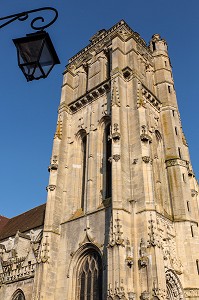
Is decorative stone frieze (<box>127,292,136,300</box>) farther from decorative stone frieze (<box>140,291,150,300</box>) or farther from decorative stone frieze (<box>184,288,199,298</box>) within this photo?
decorative stone frieze (<box>184,288,199,298</box>)

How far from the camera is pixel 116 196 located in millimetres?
14203

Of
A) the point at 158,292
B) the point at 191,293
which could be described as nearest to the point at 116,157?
the point at 158,292

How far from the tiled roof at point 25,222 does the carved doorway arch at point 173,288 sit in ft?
42.0

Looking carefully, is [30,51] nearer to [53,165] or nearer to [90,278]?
[90,278]

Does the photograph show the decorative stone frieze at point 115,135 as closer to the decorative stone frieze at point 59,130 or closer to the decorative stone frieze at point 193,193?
the decorative stone frieze at point 59,130

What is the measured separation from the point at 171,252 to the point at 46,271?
598 cm

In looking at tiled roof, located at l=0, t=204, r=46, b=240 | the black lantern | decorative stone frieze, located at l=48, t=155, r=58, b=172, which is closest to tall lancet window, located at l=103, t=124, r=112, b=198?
decorative stone frieze, located at l=48, t=155, r=58, b=172

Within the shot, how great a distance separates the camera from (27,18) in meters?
4.55

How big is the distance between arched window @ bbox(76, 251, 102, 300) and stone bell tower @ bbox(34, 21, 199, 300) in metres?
0.04

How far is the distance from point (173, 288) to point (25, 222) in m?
16.9

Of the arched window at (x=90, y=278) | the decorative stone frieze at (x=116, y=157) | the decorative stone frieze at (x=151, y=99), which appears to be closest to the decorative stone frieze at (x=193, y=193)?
the decorative stone frieze at (x=116, y=157)

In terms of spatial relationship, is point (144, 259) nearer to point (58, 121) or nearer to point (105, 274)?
point (105, 274)

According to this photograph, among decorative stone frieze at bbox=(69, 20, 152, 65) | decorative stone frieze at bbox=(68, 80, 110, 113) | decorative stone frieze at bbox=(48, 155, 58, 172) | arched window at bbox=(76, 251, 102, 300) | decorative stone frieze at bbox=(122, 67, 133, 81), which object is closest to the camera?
arched window at bbox=(76, 251, 102, 300)

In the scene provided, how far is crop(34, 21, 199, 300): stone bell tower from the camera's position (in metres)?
13.1
